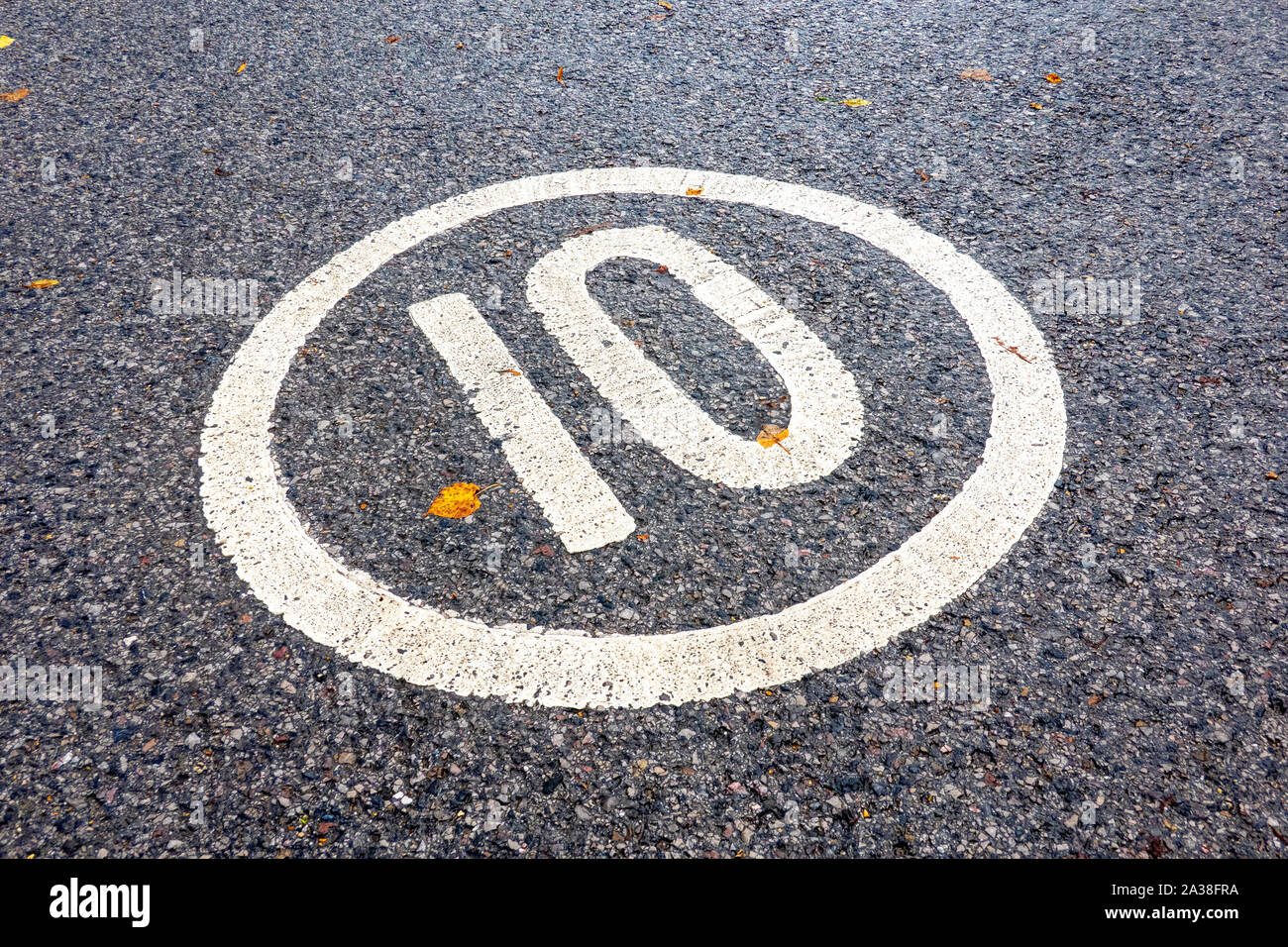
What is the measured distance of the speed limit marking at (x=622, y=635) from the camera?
2.09 metres

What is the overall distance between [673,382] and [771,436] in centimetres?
37

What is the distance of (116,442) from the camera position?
2.66 meters

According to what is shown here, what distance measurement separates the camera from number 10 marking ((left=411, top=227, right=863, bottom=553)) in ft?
8.28

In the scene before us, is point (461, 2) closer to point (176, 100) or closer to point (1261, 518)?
point (176, 100)

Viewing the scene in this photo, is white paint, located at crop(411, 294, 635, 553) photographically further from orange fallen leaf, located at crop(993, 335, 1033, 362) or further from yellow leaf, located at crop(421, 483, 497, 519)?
orange fallen leaf, located at crop(993, 335, 1033, 362)

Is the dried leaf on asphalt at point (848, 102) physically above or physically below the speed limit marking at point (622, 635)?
above

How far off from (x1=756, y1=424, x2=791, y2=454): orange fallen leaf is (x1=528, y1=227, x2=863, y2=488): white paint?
0.06 feet
